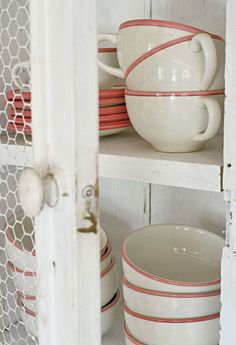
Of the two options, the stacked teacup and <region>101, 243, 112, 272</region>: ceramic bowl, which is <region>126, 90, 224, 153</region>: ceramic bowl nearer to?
the stacked teacup

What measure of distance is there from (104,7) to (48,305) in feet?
1.97

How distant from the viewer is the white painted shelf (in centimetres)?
55

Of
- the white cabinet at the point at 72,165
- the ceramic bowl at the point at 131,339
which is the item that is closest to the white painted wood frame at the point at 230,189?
the white cabinet at the point at 72,165

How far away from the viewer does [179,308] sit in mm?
620

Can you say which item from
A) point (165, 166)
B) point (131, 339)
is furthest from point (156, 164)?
point (131, 339)

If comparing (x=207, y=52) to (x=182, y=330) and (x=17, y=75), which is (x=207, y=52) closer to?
(x=17, y=75)

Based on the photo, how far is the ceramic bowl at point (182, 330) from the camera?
618mm

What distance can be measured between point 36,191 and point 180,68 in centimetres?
25

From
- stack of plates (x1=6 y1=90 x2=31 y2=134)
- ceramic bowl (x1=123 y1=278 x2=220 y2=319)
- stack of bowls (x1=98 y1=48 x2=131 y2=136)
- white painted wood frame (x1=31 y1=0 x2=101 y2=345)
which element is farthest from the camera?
stack of bowls (x1=98 y1=48 x2=131 y2=136)

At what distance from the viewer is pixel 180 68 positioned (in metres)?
0.58

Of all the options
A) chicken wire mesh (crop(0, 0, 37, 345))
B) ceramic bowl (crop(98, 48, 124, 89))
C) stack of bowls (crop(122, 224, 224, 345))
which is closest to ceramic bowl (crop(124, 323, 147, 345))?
stack of bowls (crop(122, 224, 224, 345))

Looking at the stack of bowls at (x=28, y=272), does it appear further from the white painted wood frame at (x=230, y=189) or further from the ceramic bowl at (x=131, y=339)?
the white painted wood frame at (x=230, y=189)

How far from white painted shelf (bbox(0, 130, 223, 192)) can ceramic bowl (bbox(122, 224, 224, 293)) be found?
0.46ft

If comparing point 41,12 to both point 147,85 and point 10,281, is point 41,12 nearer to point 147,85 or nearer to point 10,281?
point 147,85
